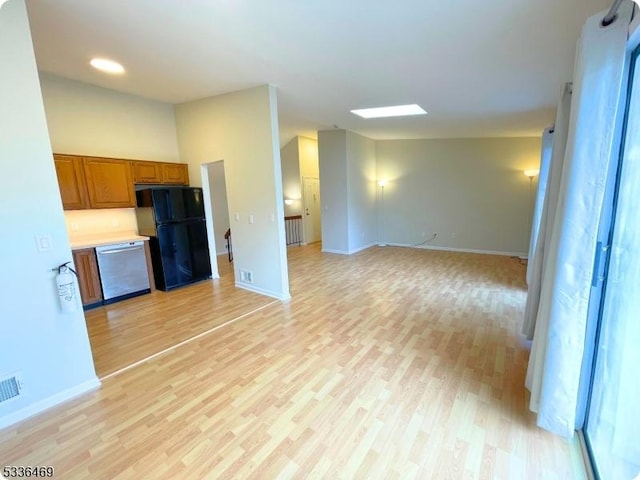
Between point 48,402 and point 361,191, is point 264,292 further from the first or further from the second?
point 361,191

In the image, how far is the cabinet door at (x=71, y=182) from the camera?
3.48 metres

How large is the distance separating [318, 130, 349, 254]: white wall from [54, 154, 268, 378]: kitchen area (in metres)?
2.85

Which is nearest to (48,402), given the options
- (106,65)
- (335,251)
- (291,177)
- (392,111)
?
(106,65)

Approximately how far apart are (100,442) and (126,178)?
3508mm

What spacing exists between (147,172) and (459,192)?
639 centimetres

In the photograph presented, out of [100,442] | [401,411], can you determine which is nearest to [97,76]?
[100,442]

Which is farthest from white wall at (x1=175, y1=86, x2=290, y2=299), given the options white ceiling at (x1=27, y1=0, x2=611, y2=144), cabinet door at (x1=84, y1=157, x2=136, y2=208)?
cabinet door at (x1=84, y1=157, x2=136, y2=208)

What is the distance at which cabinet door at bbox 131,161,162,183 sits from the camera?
418 centimetres

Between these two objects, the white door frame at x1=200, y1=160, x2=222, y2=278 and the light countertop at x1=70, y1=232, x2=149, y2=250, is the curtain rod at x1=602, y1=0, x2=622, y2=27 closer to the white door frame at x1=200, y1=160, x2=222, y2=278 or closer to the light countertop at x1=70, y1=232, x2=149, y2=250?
the white door frame at x1=200, y1=160, x2=222, y2=278

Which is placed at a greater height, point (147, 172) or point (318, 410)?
point (147, 172)

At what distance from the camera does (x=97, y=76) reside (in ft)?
10.9

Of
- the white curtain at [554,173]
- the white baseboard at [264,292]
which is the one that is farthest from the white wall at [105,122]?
the white curtain at [554,173]

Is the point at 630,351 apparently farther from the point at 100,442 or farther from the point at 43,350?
the point at 43,350

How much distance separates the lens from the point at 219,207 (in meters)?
6.51
